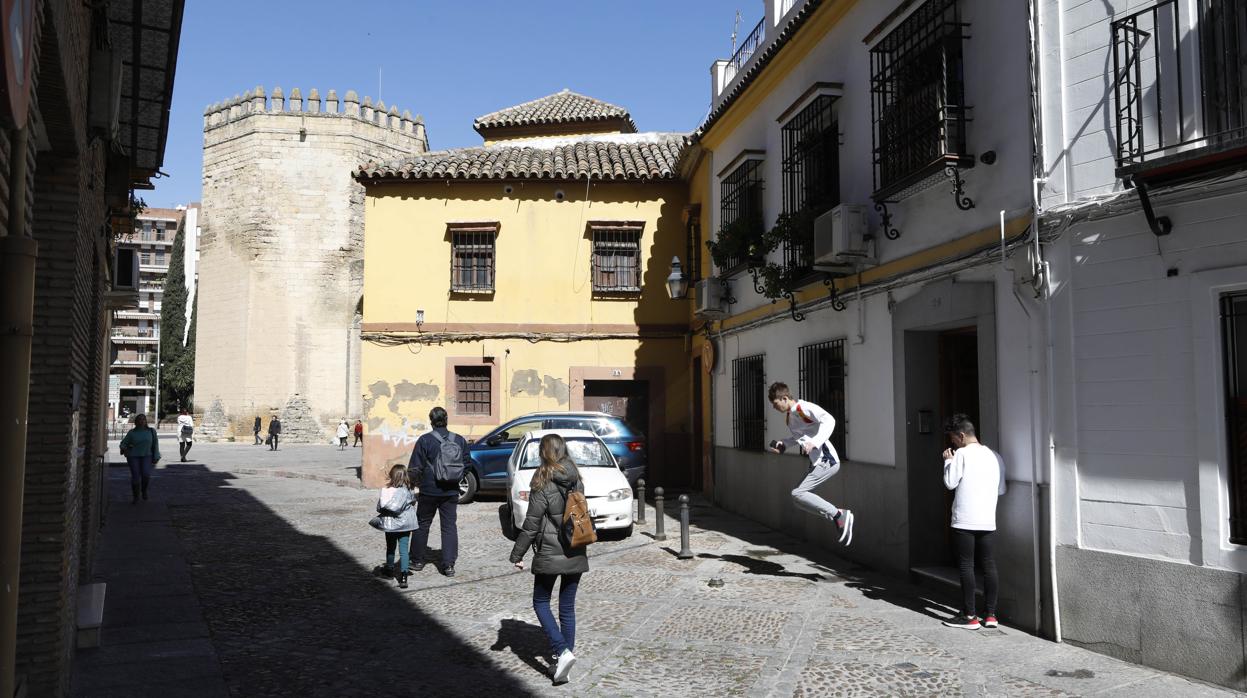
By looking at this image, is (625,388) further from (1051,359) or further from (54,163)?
(54,163)

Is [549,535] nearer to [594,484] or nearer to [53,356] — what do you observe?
[53,356]

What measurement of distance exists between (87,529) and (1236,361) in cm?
925

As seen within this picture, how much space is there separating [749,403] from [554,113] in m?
13.6

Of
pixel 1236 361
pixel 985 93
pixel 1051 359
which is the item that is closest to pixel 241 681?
pixel 1051 359

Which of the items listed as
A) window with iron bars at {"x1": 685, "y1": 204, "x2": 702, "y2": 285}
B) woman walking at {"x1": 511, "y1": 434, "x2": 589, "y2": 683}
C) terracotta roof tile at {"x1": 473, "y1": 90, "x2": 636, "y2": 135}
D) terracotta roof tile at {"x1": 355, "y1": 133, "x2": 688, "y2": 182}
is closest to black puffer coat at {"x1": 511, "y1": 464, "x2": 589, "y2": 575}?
woman walking at {"x1": 511, "y1": 434, "x2": 589, "y2": 683}

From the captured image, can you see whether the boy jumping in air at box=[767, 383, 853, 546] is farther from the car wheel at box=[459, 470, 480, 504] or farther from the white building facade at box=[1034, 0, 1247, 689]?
the car wheel at box=[459, 470, 480, 504]

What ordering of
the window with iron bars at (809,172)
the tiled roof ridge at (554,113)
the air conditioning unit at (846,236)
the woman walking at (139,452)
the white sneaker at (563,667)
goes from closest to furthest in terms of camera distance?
1. the white sneaker at (563,667)
2. the air conditioning unit at (846,236)
3. the window with iron bars at (809,172)
4. the woman walking at (139,452)
5. the tiled roof ridge at (554,113)

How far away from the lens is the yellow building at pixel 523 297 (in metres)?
18.3

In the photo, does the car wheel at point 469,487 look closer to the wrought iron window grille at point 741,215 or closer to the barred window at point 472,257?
the barred window at point 472,257

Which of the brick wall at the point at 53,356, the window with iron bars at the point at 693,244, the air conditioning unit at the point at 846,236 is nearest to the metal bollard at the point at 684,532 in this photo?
the air conditioning unit at the point at 846,236

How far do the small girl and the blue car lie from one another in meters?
6.77

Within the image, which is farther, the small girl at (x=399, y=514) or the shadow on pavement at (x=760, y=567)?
the shadow on pavement at (x=760, y=567)

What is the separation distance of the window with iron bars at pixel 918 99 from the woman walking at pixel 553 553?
165 inches

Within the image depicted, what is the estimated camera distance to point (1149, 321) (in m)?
6.02
